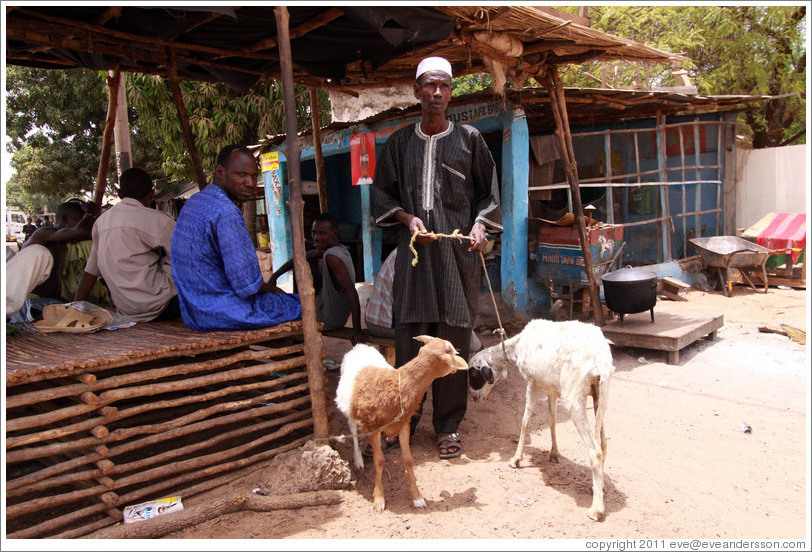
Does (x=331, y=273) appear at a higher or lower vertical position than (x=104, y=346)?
higher

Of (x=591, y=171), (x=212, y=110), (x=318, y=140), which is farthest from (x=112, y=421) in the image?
(x=212, y=110)

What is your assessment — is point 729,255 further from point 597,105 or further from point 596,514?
point 596,514

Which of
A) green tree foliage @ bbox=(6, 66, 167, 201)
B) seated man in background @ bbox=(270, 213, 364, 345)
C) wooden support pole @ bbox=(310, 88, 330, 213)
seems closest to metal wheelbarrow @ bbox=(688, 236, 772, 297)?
wooden support pole @ bbox=(310, 88, 330, 213)

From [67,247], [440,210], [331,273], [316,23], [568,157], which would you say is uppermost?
[316,23]

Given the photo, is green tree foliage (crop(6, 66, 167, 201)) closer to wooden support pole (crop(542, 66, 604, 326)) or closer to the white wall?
wooden support pole (crop(542, 66, 604, 326))

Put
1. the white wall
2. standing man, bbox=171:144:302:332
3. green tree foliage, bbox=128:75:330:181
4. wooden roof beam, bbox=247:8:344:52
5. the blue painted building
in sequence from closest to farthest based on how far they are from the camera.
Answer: standing man, bbox=171:144:302:332
wooden roof beam, bbox=247:8:344:52
the blue painted building
the white wall
green tree foliage, bbox=128:75:330:181

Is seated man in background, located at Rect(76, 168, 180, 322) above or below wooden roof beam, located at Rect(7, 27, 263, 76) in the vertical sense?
below

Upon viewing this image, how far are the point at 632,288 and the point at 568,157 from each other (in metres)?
1.67

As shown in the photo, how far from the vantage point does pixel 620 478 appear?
337cm

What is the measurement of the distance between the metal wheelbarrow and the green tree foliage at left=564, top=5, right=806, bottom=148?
4.76 m

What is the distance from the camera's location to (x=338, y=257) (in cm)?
439

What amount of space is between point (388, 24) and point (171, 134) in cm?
1102

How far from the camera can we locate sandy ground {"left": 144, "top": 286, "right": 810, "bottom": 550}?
2.84 meters

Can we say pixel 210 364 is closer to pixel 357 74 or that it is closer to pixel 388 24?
pixel 388 24
